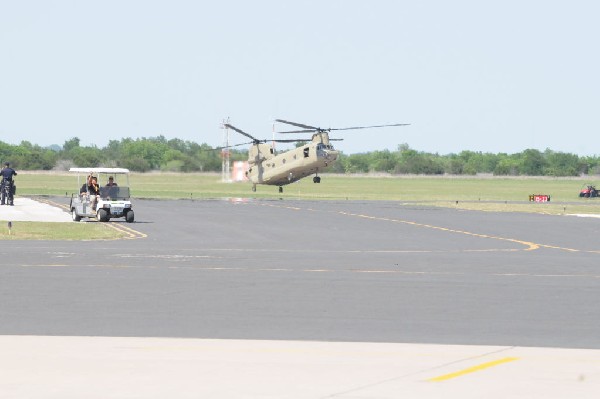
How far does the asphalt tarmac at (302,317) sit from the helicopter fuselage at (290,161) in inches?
2576

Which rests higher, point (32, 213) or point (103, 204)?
point (103, 204)

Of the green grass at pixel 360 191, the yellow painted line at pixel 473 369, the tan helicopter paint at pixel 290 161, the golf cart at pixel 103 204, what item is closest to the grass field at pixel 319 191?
the green grass at pixel 360 191

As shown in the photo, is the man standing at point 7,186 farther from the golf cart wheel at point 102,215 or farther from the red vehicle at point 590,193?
the red vehicle at point 590,193

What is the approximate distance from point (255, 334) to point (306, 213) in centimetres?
5127

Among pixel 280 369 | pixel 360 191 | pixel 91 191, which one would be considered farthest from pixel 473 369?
pixel 360 191

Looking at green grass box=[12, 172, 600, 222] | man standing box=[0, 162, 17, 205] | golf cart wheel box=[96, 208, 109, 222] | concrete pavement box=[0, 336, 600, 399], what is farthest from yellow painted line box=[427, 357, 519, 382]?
green grass box=[12, 172, 600, 222]

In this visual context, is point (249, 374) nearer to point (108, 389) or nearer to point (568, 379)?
point (108, 389)

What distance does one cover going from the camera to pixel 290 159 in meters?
111

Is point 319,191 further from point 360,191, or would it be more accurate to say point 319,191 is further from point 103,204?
point 103,204

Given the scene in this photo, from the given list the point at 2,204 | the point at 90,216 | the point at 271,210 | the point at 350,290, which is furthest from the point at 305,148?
the point at 350,290

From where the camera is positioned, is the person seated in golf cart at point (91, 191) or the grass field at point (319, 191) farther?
the grass field at point (319, 191)

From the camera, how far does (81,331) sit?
1739 centimetres

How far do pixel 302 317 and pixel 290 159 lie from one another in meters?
91.4

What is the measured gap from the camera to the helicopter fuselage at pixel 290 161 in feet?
351
